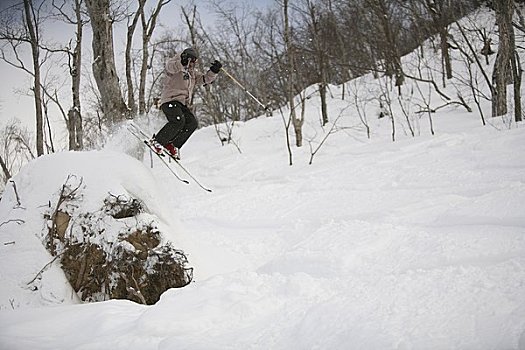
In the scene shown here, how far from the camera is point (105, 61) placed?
266 inches

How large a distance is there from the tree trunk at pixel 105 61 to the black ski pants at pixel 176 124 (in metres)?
0.94

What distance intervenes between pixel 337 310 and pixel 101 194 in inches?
111

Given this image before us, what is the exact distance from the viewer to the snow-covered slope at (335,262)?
2002 mm

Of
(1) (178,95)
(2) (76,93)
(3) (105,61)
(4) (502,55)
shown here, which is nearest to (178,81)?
(1) (178,95)

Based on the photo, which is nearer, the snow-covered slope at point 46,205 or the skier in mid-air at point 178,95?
the snow-covered slope at point 46,205

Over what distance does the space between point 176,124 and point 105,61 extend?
1.68m

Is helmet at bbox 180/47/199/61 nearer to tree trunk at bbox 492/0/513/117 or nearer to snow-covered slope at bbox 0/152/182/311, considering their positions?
snow-covered slope at bbox 0/152/182/311

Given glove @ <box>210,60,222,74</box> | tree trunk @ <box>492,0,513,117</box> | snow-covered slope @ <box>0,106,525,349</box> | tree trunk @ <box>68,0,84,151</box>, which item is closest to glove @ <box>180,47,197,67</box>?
glove @ <box>210,60,222,74</box>

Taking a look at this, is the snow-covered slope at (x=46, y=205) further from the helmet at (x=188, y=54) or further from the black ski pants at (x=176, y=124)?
the helmet at (x=188, y=54)

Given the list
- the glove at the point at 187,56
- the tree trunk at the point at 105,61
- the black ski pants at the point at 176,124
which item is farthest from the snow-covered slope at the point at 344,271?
the tree trunk at the point at 105,61

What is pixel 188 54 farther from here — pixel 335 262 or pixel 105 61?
pixel 335 262

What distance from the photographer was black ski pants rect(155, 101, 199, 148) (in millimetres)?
6324

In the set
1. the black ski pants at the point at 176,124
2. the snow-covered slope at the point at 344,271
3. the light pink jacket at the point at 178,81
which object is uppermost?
the light pink jacket at the point at 178,81

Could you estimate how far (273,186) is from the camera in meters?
6.11
